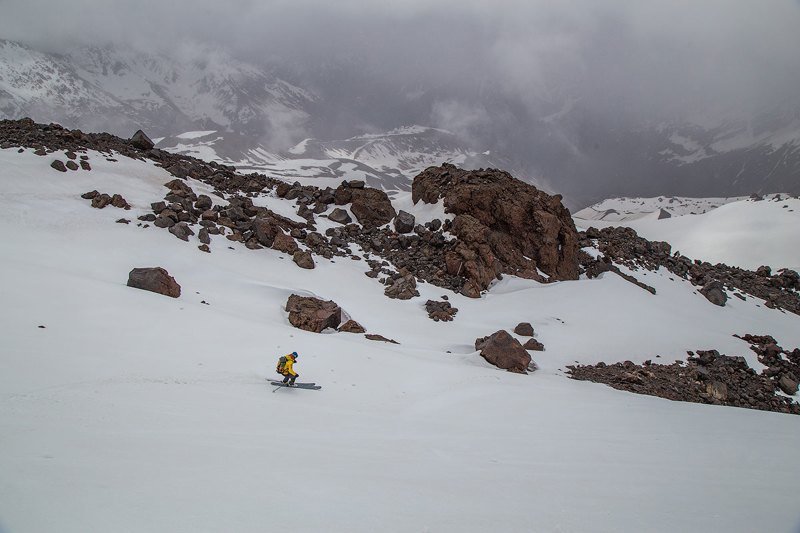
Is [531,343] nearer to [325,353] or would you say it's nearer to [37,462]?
[325,353]

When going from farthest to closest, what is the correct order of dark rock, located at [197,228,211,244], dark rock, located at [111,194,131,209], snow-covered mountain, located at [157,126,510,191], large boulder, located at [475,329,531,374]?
snow-covered mountain, located at [157,126,510,191] → dark rock, located at [197,228,211,244] → dark rock, located at [111,194,131,209] → large boulder, located at [475,329,531,374]

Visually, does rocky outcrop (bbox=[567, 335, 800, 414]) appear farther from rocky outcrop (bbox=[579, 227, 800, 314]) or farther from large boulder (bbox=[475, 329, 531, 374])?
rocky outcrop (bbox=[579, 227, 800, 314])

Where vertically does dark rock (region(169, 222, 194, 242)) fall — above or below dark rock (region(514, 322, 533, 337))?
above

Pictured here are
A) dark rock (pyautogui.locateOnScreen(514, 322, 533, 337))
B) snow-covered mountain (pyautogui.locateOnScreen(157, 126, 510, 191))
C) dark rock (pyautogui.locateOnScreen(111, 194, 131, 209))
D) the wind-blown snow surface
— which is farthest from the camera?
snow-covered mountain (pyautogui.locateOnScreen(157, 126, 510, 191))

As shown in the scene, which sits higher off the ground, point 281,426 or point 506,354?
point 506,354

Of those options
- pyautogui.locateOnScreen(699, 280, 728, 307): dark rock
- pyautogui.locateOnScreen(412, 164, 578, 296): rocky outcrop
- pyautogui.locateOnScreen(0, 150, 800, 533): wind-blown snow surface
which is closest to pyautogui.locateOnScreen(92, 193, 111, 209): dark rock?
pyautogui.locateOnScreen(0, 150, 800, 533): wind-blown snow surface

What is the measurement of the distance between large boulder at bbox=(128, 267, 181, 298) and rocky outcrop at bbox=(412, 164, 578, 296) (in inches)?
530

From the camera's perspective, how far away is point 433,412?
26.2 feet

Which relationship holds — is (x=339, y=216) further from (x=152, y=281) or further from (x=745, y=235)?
(x=745, y=235)

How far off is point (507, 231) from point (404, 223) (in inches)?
235

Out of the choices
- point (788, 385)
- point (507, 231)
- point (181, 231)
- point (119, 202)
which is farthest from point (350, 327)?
point (788, 385)

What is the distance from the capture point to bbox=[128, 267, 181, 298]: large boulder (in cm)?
1084

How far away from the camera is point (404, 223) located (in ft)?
78.4

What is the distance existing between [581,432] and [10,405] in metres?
7.78
